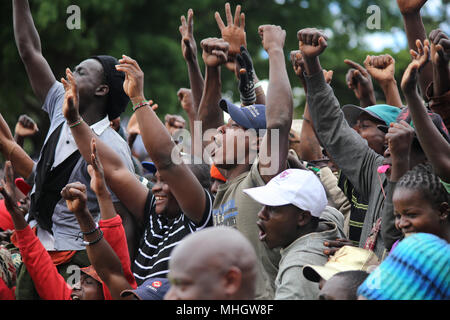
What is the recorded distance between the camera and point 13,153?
5387 millimetres

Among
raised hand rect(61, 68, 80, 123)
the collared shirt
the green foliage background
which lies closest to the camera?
raised hand rect(61, 68, 80, 123)

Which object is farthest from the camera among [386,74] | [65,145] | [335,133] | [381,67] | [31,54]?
[381,67]

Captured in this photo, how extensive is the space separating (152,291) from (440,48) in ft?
6.26

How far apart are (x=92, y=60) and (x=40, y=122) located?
29.7 feet

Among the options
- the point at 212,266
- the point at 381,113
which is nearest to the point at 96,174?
the point at 212,266

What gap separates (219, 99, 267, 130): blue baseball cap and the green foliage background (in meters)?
7.99

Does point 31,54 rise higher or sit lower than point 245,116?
higher

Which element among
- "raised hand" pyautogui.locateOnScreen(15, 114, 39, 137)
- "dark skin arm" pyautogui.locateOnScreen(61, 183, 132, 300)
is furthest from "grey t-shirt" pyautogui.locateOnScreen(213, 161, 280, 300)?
"raised hand" pyautogui.locateOnScreen(15, 114, 39, 137)

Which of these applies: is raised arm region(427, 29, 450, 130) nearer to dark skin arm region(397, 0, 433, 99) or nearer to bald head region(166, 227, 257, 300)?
dark skin arm region(397, 0, 433, 99)

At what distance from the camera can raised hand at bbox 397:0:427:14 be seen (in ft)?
13.6

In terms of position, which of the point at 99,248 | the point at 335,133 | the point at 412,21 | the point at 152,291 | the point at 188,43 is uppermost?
the point at 412,21

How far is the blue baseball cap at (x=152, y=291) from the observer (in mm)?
3488

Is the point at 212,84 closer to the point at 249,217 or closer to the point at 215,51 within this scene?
the point at 215,51

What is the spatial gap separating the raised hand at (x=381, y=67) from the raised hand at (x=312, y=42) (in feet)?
4.57
